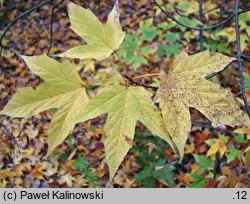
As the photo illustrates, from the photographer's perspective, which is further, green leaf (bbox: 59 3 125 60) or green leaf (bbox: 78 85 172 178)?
green leaf (bbox: 59 3 125 60)

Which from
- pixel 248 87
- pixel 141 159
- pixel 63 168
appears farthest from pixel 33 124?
pixel 248 87

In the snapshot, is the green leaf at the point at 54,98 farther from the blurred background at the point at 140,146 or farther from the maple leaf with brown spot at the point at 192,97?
the blurred background at the point at 140,146

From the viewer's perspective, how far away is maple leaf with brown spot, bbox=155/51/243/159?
0.69 metres

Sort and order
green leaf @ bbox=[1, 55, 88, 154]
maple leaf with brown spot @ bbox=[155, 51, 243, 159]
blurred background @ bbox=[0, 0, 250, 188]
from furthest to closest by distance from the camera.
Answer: blurred background @ bbox=[0, 0, 250, 188], green leaf @ bbox=[1, 55, 88, 154], maple leaf with brown spot @ bbox=[155, 51, 243, 159]

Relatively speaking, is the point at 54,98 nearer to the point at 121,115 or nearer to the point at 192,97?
the point at 121,115

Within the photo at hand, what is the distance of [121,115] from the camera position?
2.45 feet

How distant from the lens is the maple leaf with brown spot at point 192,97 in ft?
2.25

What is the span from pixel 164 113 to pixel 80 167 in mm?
2647

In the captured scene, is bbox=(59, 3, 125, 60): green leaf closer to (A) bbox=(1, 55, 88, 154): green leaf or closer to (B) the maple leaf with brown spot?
(A) bbox=(1, 55, 88, 154): green leaf

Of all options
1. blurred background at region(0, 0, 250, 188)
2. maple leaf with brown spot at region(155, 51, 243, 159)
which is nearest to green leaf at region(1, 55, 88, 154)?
maple leaf with brown spot at region(155, 51, 243, 159)

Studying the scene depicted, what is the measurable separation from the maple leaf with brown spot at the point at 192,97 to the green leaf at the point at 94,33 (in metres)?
0.20

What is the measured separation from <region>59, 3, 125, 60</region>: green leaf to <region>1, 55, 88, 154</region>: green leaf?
7 centimetres

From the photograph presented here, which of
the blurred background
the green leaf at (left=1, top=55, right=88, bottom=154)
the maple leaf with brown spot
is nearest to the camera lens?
the maple leaf with brown spot

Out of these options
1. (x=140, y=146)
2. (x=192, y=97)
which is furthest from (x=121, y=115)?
(x=140, y=146)
